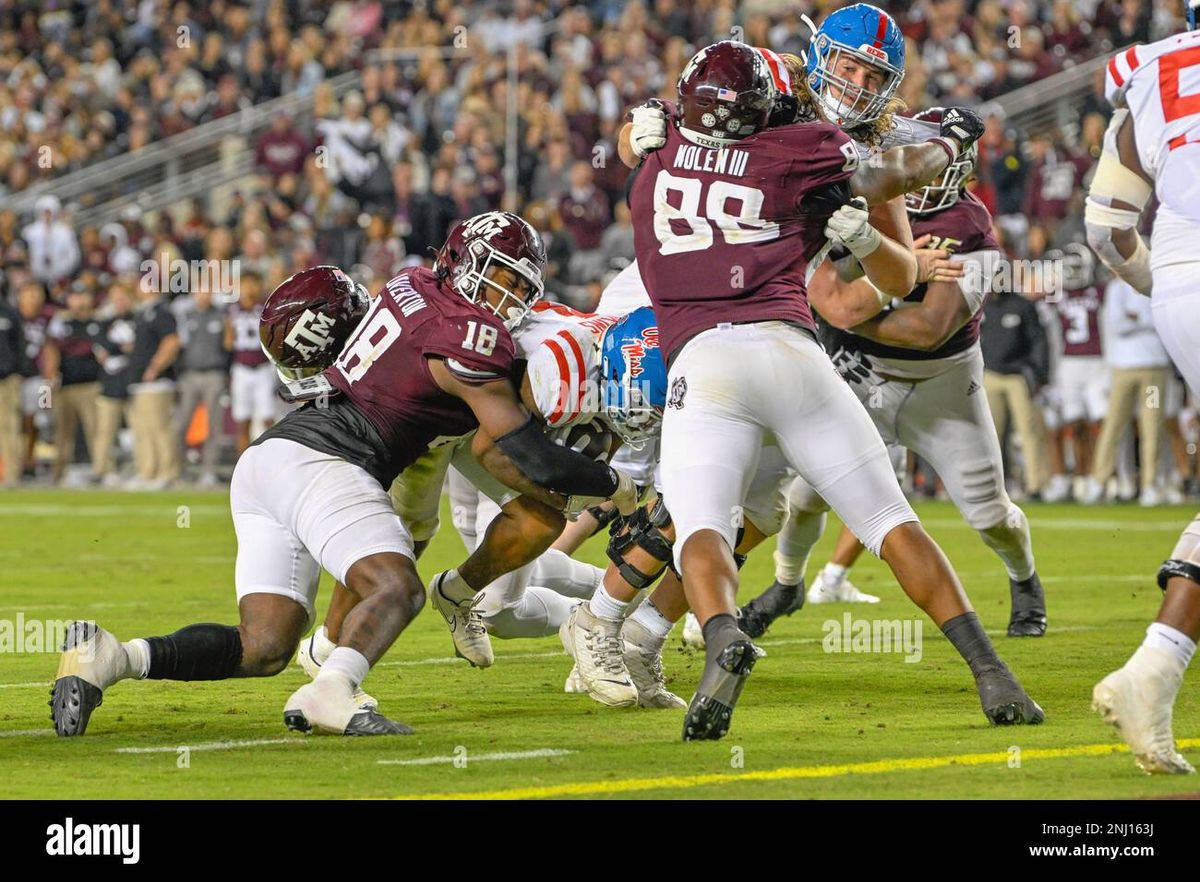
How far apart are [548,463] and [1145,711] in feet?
6.88

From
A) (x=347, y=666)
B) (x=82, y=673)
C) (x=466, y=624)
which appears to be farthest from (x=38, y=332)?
(x=347, y=666)

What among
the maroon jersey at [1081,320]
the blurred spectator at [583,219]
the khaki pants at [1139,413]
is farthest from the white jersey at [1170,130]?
the blurred spectator at [583,219]

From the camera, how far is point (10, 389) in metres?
19.7

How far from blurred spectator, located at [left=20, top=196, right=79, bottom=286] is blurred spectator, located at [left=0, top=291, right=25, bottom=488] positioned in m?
2.28

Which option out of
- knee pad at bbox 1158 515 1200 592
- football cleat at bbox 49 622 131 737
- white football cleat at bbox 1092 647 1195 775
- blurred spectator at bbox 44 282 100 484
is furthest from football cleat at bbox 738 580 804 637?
blurred spectator at bbox 44 282 100 484

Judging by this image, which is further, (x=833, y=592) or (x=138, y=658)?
(x=833, y=592)

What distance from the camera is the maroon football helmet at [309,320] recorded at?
251 inches

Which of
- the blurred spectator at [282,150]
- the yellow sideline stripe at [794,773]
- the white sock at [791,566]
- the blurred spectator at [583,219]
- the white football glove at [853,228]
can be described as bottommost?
the yellow sideline stripe at [794,773]

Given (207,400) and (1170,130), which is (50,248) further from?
(1170,130)

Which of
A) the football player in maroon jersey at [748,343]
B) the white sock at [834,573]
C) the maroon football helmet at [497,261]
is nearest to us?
the football player in maroon jersey at [748,343]

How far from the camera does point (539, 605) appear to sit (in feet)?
23.7

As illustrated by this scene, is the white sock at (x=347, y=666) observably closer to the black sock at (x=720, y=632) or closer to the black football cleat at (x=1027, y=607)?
the black sock at (x=720, y=632)

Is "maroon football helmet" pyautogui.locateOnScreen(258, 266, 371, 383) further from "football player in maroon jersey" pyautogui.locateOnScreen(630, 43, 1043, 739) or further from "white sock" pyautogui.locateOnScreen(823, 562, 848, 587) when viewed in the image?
"white sock" pyautogui.locateOnScreen(823, 562, 848, 587)

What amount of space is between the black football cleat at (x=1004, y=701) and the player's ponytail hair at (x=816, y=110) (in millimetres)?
1927
